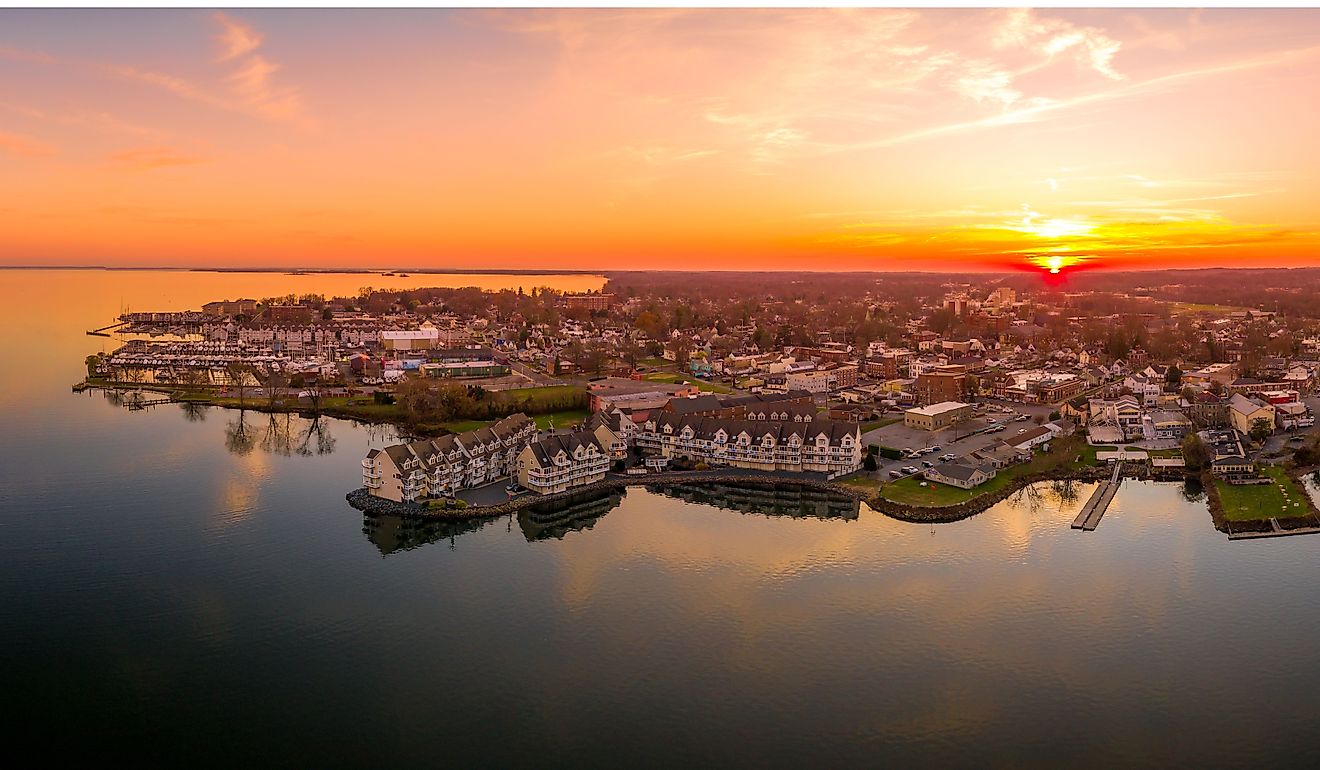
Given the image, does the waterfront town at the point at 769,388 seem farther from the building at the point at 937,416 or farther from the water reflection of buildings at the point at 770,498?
the water reflection of buildings at the point at 770,498

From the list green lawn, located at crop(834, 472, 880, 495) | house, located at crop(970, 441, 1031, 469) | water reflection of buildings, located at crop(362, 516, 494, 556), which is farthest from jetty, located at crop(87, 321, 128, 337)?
house, located at crop(970, 441, 1031, 469)

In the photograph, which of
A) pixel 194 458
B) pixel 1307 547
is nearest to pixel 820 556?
pixel 1307 547

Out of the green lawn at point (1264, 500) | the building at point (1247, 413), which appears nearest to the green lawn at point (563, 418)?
the green lawn at point (1264, 500)

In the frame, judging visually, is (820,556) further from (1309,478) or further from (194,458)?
(194,458)

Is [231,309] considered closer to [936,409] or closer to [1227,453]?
[936,409]

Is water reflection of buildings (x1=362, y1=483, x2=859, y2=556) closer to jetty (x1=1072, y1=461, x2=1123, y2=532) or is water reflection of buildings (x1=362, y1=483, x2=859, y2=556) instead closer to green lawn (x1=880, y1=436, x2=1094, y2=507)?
green lawn (x1=880, y1=436, x2=1094, y2=507)

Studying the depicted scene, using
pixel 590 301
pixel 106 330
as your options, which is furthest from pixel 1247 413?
pixel 590 301
